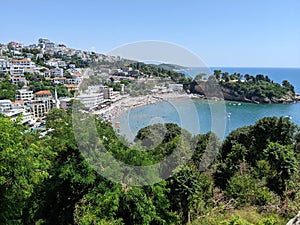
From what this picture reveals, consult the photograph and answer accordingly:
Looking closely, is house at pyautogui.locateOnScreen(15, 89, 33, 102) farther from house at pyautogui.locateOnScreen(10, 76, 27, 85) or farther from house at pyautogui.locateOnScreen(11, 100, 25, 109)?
house at pyautogui.locateOnScreen(10, 76, 27, 85)

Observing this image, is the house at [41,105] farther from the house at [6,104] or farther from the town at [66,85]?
the house at [6,104]

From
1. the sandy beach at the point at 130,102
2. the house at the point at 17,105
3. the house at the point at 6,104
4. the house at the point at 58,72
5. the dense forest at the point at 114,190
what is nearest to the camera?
the dense forest at the point at 114,190

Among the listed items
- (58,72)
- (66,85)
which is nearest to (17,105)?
(66,85)

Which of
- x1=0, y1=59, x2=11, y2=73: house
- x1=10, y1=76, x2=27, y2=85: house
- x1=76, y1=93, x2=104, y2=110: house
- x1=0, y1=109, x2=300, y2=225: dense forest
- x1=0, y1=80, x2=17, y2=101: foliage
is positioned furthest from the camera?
x1=0, y1=59, x2=11, y2=73: house

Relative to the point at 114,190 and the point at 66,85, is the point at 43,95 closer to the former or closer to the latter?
the point at 66,85

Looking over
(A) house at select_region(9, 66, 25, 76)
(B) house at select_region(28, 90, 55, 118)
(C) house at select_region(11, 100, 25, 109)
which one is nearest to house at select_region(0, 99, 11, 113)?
(C) house at select_region(11, 100, 25, 109)

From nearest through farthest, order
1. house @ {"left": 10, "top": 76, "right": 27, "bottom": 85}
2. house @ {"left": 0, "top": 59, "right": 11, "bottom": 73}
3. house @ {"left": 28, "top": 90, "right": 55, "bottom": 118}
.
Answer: house @ {"left": 28, "top": 90, "right": 55, "bottom": 118}, house @ {"left": 10, "top": 76, "right": 27, "bottom": 85}, house @ {"left": 0, "top": 59, "right": 11, "bottom": 73}

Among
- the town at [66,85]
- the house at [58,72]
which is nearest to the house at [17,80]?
the town at [66,85]

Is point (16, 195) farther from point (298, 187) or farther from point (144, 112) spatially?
point (298, 187)

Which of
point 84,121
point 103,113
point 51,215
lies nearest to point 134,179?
point 84,121
